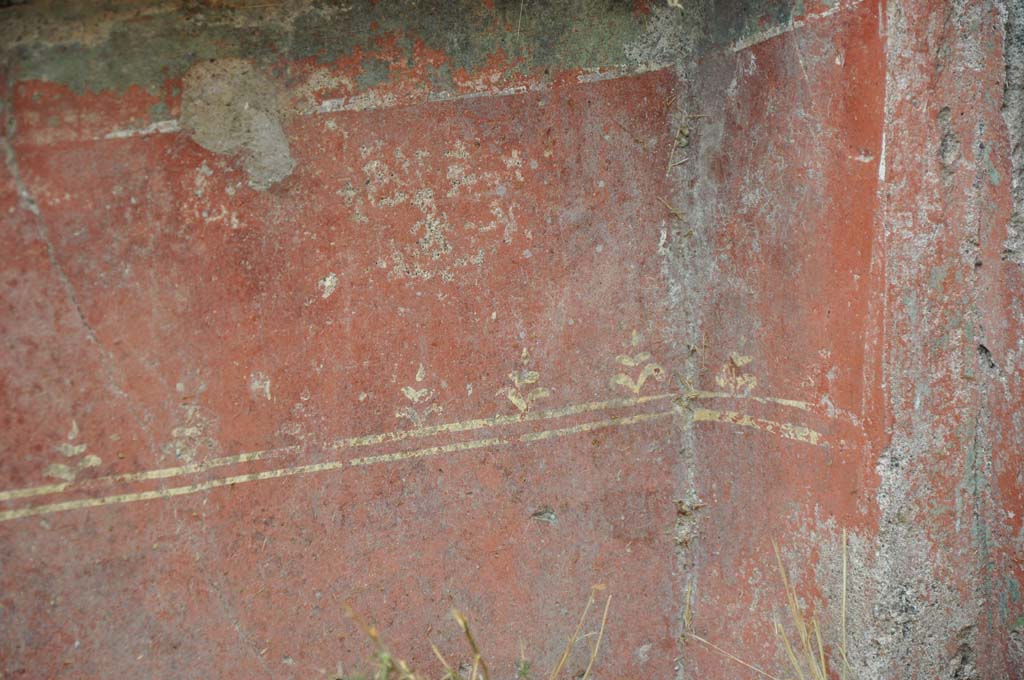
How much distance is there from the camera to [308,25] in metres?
2.44

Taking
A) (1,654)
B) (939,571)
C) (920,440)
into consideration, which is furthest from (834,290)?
(1,654)

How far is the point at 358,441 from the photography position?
102 inches

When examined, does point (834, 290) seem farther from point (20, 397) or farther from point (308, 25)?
point (20, 397)

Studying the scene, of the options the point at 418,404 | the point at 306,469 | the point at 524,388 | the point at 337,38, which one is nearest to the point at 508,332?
the point at 524,388

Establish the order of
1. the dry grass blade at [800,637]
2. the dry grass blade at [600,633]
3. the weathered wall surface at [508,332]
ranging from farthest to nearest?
1. the dry grass blade at [600,633]
2. the dry grass blade at [800,637]
3. the weathered wall surface at [508,332]

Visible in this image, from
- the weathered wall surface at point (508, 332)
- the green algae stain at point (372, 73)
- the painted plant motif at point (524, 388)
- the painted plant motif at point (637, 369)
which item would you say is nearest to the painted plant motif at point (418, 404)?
the weathered wall surface at point (508, 332)

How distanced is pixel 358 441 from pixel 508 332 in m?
0.54

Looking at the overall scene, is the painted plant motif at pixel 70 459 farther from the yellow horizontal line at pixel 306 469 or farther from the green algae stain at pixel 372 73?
the green algae stain at pixel 372 73

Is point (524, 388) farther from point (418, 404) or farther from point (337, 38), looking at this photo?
point (337, 38)

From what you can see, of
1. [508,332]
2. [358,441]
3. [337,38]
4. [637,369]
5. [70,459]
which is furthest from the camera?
[637,369]

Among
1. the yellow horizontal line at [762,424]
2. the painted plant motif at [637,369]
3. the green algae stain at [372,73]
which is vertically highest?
the green algae stain at [372,73]

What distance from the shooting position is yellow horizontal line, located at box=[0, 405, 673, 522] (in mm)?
2357

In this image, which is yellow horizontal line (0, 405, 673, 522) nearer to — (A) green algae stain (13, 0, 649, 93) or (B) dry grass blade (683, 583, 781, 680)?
(B) dry grass blade (683, 583, 781, 680)

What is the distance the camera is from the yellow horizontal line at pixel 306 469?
236 centimetres
